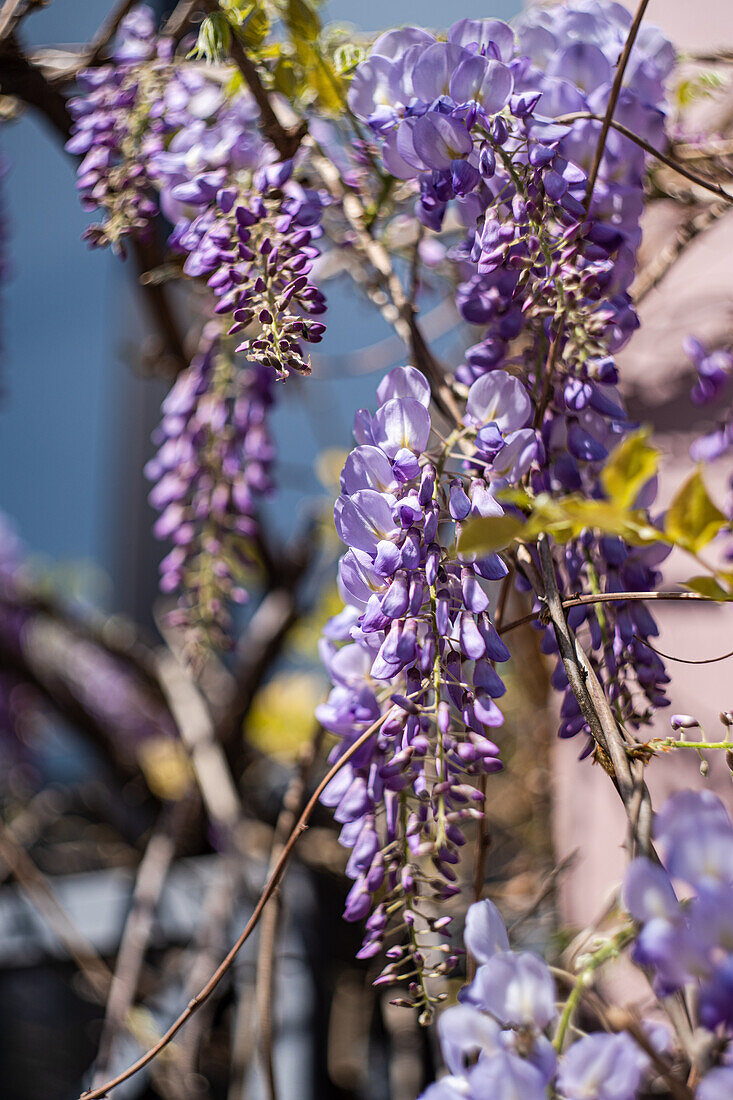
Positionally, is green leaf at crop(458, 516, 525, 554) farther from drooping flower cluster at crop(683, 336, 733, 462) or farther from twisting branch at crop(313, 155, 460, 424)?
drooping flower cluster at crop(683, 336, 733, 462)

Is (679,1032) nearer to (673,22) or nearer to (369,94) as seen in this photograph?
(369,94)

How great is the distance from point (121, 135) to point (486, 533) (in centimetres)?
38

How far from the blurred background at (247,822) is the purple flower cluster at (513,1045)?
177 millimetres

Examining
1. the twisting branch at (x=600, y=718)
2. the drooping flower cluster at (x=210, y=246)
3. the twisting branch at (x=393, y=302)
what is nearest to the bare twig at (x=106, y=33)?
the drooping flower cluster at (x=210, y=246)

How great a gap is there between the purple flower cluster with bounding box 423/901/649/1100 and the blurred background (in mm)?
177

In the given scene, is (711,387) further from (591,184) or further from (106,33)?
(106,33)

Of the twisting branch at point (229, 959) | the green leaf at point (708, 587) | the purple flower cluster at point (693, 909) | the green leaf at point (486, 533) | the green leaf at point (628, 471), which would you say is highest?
the green leaf at point (628, 471)

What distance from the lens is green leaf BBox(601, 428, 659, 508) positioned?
21cm

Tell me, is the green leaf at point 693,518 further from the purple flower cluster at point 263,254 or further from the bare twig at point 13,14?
the bare twig at point 13,14

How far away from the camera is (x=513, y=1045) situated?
225mm

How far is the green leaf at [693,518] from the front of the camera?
0.71 feet

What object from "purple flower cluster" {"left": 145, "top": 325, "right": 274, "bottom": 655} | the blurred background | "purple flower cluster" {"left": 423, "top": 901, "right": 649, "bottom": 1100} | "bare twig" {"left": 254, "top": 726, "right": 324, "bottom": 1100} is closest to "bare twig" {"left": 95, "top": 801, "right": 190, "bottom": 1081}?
the blurred background

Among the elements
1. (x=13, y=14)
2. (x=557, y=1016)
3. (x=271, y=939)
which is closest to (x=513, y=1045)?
(x=557, y=1016)

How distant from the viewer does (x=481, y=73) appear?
330mm
